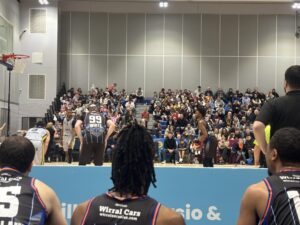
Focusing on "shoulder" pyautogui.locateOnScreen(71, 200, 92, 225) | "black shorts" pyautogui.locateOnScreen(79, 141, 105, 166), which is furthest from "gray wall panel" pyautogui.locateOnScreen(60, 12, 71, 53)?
"shoulder" pyautogui.locateOnScreen(71, 200, 92, 225)

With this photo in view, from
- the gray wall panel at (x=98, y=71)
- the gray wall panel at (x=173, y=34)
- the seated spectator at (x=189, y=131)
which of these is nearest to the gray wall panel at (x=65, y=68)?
the gray wall panel at (x=98, y=71)

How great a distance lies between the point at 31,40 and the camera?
26.8 metres

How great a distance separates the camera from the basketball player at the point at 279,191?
8.21ft

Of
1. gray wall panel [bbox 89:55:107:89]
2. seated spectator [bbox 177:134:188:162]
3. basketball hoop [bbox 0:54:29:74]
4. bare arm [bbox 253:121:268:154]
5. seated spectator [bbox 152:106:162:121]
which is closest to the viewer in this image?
bare arm [bbox 253:121:268:154]

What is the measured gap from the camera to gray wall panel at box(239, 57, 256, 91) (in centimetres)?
2859

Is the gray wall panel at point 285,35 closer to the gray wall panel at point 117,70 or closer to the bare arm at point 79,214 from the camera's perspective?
the gray wall panel at point 117,70

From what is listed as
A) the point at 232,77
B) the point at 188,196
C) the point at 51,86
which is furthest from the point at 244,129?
the point at 188,196

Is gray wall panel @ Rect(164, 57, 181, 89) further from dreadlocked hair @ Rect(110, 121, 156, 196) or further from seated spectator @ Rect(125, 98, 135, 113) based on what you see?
dreadlocked hair @ Rect(110, 121, 156, 196)

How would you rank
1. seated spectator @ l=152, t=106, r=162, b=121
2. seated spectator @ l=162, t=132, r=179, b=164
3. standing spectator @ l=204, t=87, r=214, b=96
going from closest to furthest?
seated spectator @ l=162, t=132, r=179, b=164 → seated spectator @ l=152, t=106, r=162, b=121 → standing spectator @ l=204, t=87, r=214, b=96

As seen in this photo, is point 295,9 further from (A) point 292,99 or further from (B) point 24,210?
(B) point 24,210

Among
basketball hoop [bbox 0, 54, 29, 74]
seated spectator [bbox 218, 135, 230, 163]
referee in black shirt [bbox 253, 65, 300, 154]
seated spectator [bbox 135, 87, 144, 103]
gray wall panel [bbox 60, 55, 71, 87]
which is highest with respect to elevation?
gray wall panel [bbox 60, 55, 71, 87]

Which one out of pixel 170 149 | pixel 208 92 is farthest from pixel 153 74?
pixel 170 149

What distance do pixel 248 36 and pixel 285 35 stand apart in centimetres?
220

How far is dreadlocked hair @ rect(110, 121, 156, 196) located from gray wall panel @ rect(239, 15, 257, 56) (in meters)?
26.9
